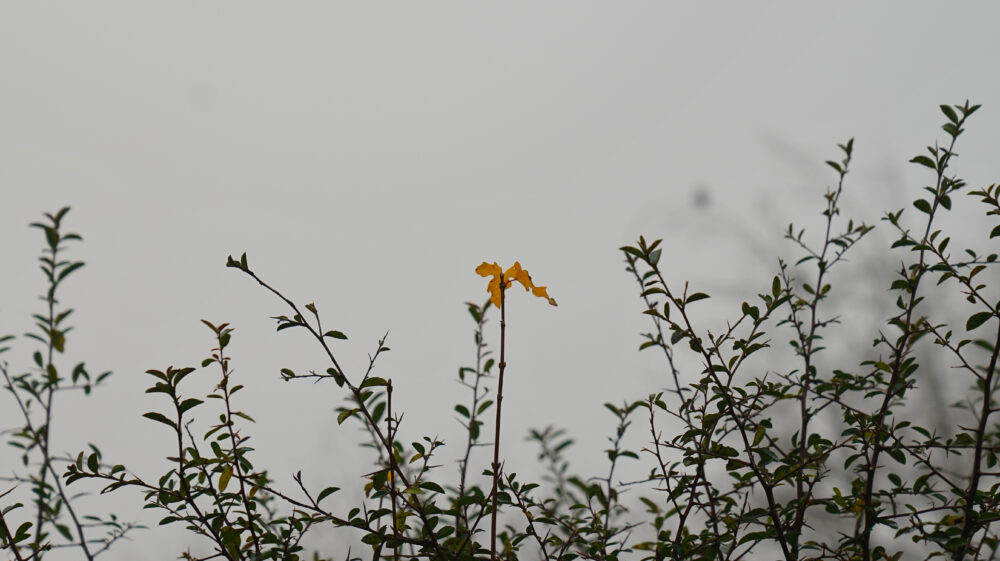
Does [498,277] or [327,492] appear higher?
[498,277]

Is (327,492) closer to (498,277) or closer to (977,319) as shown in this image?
(498,277)

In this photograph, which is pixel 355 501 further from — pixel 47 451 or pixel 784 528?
pixel 784 528

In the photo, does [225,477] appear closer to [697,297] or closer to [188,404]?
[188,404]

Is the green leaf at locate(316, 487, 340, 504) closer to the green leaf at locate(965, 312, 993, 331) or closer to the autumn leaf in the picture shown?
the autumn leaf

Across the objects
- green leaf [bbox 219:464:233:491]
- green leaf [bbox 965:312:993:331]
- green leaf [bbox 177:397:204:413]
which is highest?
green leaf [bbox 965:312:993:331]

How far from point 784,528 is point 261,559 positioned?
705 millimetres

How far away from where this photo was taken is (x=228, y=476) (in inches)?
37.6

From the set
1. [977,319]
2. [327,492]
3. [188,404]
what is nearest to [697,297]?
[977,319]

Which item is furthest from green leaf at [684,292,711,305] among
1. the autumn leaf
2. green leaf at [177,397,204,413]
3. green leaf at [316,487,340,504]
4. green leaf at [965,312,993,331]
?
green leaf at [177,397,204,413]

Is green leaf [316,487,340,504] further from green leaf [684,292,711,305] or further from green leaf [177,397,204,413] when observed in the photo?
green leaf [684,292,711,305]

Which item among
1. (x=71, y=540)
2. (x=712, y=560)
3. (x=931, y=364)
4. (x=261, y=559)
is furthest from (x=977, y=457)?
(x=931, y=364)

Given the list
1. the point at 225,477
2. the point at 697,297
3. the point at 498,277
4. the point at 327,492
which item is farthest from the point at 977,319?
the point at 225,477

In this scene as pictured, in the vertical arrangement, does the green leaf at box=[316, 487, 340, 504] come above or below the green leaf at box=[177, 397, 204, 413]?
below

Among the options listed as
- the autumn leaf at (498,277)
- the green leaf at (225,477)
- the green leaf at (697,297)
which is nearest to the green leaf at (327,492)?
the green leaf at (225,477)
